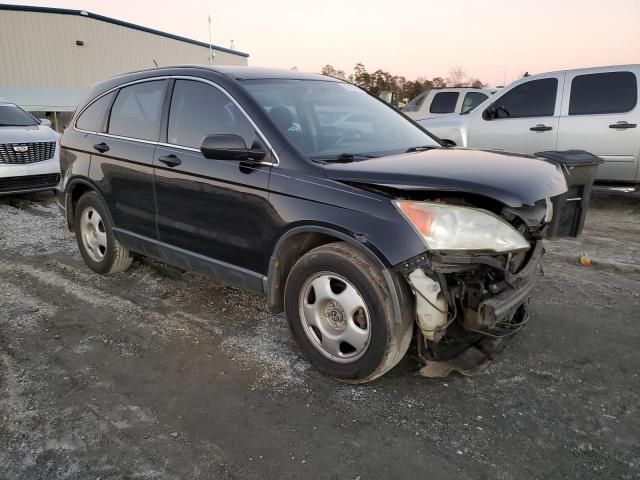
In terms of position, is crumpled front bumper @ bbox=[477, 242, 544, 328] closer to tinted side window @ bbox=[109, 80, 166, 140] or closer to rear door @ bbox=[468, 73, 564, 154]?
tinted side window @ bbox=[109, 80, 166, 140]

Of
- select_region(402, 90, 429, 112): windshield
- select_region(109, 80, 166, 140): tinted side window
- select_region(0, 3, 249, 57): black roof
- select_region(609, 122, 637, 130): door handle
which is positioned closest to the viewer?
select_region(109, 80, 166, 140): tinted side window

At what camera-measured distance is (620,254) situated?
5.55 meters

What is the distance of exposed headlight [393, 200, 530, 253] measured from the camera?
263cm

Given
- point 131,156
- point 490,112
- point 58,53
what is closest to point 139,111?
point 131,156

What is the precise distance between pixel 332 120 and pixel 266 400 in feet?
6.47

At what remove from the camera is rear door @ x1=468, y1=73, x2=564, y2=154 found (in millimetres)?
7500

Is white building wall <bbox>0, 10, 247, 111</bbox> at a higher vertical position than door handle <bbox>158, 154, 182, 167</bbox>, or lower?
higher

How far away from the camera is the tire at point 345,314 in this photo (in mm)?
2744

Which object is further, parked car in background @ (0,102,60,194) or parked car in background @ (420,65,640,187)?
parked car in background @ (0,102,60,194)

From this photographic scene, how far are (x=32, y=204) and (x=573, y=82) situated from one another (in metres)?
8.63

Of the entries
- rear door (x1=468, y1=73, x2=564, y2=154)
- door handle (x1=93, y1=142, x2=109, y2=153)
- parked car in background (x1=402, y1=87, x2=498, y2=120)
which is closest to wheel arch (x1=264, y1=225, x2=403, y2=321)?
door handle (x1=93, y1=142, x2=109, y2=153)

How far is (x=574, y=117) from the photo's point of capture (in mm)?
7305

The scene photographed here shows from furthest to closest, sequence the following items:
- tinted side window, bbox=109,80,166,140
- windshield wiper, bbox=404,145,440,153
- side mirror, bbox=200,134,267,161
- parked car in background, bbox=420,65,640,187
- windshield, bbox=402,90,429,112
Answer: windshield, bbox=402,90,429,112 < parked car in background, bbox=420,65,640,187 < tinted side window, bbox=109,80,166,140 < windshield wiper, bbox=404,145,440,153 < side mirror, bbox=200,134,267,161

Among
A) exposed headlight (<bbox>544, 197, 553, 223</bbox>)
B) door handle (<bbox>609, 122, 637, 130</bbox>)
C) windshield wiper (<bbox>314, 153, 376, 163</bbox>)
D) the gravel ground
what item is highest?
door handle (<bbox>609, 122, 637, 130</bbox>)
